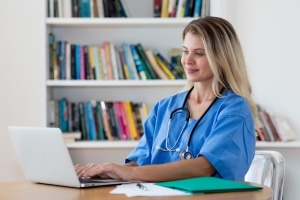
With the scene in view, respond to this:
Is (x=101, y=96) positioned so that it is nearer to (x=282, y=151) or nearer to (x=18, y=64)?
(x=18, y=64)

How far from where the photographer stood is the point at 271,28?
3.76 meters

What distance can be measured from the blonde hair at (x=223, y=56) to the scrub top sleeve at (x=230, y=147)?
157 millimetres

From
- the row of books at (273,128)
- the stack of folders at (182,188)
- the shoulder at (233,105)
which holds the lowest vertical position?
the row of books at (273,128)

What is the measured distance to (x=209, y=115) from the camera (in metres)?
2.30

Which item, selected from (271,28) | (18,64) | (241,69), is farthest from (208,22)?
(18,64)

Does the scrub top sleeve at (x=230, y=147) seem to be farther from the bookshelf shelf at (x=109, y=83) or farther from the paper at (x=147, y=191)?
the bookshelf shelf at (x=109, y=83)

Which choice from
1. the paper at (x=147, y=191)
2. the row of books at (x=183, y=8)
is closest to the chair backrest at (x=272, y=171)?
the paper at (x=147, y=191)

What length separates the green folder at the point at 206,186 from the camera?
69.9 inches

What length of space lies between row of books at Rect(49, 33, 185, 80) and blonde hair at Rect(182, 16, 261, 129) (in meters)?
1.65

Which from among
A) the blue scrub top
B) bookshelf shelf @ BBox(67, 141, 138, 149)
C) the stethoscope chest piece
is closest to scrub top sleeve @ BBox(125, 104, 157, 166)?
the blue scrub top

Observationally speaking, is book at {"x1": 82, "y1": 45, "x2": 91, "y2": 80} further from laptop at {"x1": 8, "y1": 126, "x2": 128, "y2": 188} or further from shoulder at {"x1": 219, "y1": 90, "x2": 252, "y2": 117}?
laptop at {"x1": 8, "y1": 126, "x2": 128, "y2": 188}

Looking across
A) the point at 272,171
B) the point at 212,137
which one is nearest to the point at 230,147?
the point at 212,137

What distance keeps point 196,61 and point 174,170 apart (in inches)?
18.8

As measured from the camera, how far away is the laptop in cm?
189
